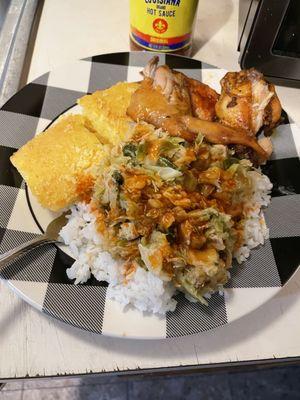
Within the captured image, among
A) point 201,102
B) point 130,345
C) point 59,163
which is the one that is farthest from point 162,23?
point 130,345

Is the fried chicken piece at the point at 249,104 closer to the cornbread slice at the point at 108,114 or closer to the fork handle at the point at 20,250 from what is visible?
the cornbread slice at the point at 108,114

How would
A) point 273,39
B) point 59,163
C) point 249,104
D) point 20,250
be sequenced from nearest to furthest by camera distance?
1. point 20,250
2. point 59,163
3. point 249,104
4. point 273,39

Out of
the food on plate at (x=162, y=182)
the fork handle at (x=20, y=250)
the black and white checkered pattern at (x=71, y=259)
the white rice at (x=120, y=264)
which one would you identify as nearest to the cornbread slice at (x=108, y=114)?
the food on plate at (x=162, y=182)

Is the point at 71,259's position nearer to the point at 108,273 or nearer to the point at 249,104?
the point at 108,273

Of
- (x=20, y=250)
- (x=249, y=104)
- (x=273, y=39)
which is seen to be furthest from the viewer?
(x=273, y=39)

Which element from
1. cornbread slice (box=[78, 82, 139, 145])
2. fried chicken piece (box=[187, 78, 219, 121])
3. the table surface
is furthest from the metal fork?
fried chicken piece (box=[187, 78, 219, 121])

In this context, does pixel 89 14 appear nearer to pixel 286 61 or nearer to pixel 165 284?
pixel 286 61
